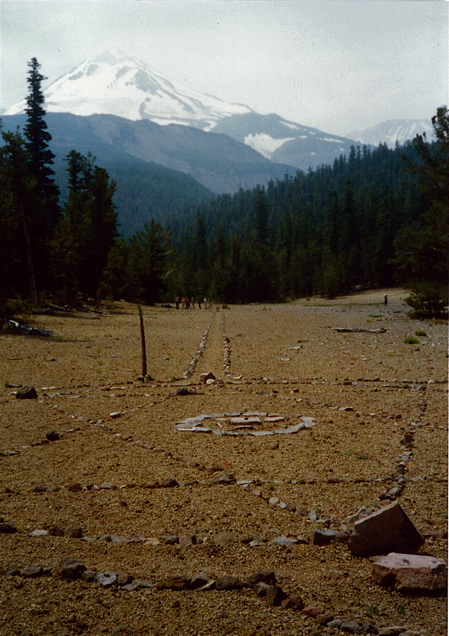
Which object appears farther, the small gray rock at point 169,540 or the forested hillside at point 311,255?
the forested hillside at point 311,255

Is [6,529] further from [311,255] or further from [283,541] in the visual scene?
[311,255]

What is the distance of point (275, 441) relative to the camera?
930cm

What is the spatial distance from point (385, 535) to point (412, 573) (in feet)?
2.24

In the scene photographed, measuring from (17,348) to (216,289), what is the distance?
220ft

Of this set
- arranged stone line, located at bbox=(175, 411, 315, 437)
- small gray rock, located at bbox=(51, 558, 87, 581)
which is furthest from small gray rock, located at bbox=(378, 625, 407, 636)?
arranged stone line, located at bbox=(175, 411, 315, 437)

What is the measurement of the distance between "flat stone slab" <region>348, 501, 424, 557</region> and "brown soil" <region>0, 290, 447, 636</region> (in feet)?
0.54

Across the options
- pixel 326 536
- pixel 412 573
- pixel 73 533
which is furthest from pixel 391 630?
pixel 73 533

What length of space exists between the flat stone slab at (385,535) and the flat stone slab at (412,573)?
414mm

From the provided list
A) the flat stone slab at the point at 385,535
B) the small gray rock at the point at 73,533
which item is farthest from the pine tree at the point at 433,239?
the small gray rock at the point at 73,533

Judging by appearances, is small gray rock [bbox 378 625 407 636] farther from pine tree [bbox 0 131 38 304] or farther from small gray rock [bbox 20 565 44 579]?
pine tree [bbox 0 131 38 304]

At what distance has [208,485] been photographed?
7387 millimetres

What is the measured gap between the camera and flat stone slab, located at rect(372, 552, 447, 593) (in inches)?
187

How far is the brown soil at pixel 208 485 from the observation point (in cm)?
451

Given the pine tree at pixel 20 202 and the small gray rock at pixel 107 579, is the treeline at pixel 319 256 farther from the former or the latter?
the small gray rock at pixel 107 579
